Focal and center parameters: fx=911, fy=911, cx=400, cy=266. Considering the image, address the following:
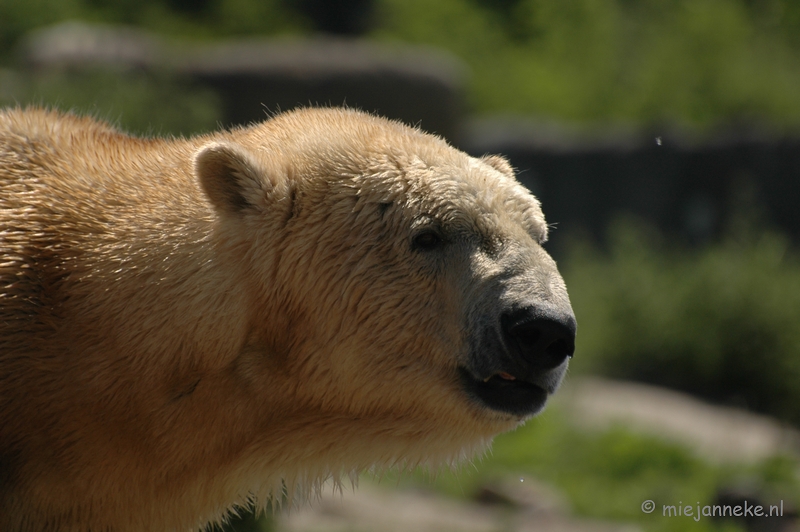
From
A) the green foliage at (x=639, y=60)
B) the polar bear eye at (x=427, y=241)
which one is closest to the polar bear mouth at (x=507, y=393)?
the polar bear eye at (x=427, y=241)

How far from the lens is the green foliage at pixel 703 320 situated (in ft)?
27.5

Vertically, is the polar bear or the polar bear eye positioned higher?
the polar bear eye

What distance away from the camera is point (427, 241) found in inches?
98.9

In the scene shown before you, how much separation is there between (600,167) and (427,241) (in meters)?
11.1

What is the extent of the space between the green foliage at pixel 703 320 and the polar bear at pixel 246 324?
6440 millimetres

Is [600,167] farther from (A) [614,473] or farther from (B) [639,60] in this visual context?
(A) [614,473]

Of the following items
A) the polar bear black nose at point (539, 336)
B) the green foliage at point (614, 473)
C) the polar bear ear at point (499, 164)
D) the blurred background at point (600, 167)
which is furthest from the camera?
the blurred background at point (600, 167)

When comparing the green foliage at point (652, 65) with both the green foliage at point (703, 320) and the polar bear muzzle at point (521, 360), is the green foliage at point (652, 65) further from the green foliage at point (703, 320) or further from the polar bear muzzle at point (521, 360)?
the polar bear muzzle at point (521, 360)

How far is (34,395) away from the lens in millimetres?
2445

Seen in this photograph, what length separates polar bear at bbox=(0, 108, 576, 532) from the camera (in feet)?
8.03

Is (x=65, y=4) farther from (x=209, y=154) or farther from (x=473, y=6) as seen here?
(x=209, y=154)

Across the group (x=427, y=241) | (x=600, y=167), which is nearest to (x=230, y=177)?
(x=427, y=241)

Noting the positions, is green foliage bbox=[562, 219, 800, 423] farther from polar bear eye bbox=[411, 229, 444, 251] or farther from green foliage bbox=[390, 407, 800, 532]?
polar bear eye bbox=[411, 229, 444, 251]

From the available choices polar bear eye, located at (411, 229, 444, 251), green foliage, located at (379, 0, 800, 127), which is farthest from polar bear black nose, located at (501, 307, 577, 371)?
green foliage, located at (379, 0, 800, 127)
